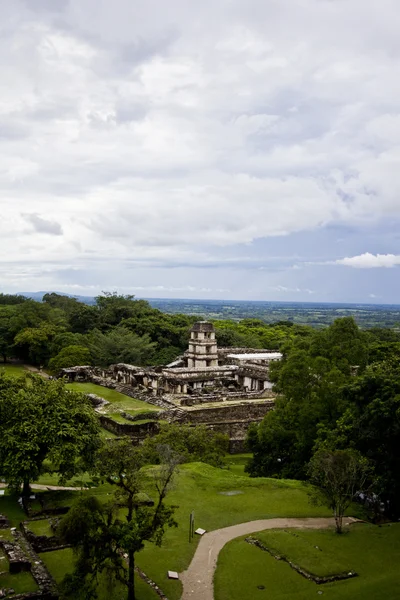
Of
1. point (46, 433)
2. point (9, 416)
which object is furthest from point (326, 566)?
point (9, 416)

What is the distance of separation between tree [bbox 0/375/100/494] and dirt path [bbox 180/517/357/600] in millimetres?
5192

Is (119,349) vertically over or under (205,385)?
over

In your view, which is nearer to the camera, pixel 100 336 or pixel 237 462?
pixel 237 462

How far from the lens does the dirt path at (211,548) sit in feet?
47.4

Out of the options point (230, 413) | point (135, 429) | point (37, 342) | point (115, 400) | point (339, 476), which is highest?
point (37, 342)

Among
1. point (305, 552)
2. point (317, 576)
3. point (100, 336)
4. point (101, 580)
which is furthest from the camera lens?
point (100, 336)

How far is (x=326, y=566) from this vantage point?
51.0 ft

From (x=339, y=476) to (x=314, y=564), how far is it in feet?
10.2

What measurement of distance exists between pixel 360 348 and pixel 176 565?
613 inches

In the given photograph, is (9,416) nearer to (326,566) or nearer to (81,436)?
(81,436)

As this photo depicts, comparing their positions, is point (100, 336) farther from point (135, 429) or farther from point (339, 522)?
point (339, 522)

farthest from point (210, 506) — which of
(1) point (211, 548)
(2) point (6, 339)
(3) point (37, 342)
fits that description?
(2) point (6, 339)

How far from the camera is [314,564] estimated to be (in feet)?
51.4

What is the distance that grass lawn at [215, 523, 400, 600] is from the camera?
14156 mm
